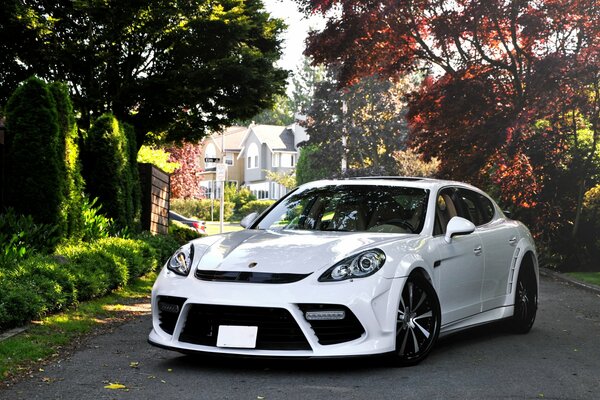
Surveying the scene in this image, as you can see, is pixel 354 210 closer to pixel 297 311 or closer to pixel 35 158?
pixel 297 311

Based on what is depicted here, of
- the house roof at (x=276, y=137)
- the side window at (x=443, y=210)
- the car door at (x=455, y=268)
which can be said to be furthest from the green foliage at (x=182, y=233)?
the house roof at (x=276, y=137)

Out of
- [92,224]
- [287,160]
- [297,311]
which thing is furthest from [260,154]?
[297,311]

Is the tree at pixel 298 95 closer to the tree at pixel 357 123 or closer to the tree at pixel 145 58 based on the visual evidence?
the tree at pixel 357 123

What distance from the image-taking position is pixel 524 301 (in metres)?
9.49

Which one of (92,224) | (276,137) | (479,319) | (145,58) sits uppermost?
(276,137)

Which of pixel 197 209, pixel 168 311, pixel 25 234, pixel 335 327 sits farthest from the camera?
pixel 197 209

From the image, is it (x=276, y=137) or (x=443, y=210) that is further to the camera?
(x=276, y=137)

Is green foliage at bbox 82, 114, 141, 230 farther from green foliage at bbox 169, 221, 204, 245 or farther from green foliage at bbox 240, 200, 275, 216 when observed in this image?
green foliage at bbox 240, 200, 275, 216

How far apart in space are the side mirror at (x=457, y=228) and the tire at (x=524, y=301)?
1.75 meters

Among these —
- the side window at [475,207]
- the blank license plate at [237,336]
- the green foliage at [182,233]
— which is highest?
the side window at [475,207]

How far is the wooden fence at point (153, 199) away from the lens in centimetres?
2195

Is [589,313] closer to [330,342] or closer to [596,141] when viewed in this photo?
[330,342]

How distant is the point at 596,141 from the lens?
20.3m

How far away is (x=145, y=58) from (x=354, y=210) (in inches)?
621
